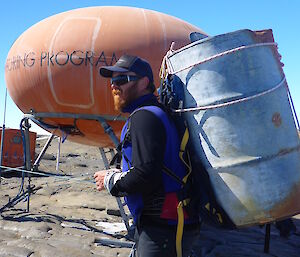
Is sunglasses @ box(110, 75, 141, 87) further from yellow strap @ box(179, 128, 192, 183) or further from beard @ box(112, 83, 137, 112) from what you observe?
yellow strap @ box(179, 128, 192, 183)

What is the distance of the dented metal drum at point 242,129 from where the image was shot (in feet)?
7.90

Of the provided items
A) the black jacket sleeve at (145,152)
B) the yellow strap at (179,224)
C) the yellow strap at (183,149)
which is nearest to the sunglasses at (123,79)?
the black jacket sleeve at (145,152)

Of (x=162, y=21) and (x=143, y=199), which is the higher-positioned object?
(x=162, y=21)

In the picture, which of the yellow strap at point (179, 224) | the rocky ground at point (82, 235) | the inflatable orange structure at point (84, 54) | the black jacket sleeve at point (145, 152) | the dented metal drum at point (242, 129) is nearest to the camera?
the black jacket sleeve at point (145, 152)

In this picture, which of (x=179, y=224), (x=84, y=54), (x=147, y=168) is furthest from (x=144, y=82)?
(x=84, y=54)

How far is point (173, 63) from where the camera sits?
2.70 m

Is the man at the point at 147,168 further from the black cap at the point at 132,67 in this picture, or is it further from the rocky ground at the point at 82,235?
the rocky ground at the point at 82,235

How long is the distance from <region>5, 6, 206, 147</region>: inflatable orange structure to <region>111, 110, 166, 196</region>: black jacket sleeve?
244 cm

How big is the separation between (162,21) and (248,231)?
361 centimetres

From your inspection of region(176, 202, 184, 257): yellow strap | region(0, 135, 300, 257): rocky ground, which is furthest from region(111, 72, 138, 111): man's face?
region(0, 135, 300, 257): rocky ground

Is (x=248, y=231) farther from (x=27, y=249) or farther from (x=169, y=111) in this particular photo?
(x=169, y=111)

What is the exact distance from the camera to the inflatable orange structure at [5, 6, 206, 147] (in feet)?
15.0

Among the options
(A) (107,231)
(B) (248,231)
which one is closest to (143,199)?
(A) (107,231)

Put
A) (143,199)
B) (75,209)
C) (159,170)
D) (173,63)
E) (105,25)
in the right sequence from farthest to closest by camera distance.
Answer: (75,209) → (105,25) → (173,63) → (143,199) → (159,170)
